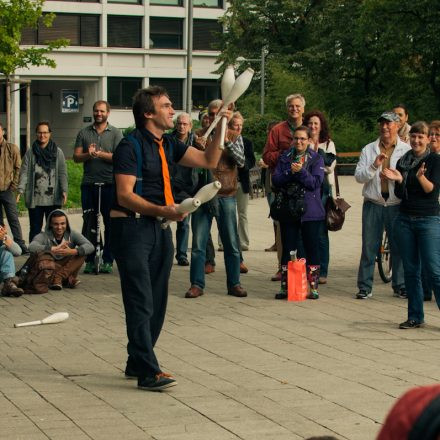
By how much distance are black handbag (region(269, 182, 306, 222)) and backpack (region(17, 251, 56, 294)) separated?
7.85 ft

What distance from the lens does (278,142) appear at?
13.1 meters

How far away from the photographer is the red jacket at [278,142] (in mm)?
13086

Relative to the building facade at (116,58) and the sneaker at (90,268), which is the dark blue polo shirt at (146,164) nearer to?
the sneaker at (90,268)

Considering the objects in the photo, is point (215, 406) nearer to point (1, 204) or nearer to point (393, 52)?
point (1, 204)

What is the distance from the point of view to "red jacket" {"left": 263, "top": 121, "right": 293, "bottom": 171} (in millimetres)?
13086

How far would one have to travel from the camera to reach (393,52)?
163 ft

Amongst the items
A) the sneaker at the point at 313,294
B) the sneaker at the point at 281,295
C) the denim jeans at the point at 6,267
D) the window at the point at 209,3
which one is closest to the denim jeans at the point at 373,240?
the sneaker at the point at 313,294

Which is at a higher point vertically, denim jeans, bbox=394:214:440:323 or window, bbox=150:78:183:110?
window, bbox=150:78:183:110

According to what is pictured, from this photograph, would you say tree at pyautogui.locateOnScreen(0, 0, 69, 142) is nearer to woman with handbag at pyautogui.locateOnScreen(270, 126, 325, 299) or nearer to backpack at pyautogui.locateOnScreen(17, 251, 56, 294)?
backpack at pyautogui.locateOnScreen(17, 251, 56, 294)

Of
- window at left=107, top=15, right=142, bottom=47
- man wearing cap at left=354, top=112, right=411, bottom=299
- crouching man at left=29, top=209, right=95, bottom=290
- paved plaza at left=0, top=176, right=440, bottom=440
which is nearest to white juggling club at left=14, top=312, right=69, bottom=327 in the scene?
paved plaza at left=0, top=176, right=440, bottom=440

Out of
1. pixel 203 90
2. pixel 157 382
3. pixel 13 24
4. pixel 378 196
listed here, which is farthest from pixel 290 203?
pixel 203 90

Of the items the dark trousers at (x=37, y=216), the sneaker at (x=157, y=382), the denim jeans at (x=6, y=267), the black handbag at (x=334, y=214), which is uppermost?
the black handbag at (x=334, y=214)

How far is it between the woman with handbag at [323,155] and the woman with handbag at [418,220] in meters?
2.41

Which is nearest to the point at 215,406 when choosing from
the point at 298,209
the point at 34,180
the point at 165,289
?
the point at 165,289
